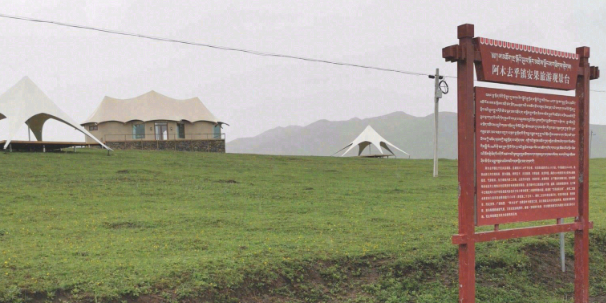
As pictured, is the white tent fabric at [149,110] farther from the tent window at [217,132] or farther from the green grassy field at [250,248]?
the green grassy field at [250,248]

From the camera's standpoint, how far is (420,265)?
8.10m

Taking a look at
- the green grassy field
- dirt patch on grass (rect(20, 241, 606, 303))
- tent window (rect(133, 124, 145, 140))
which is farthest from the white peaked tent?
dirt patch on grass (rect(20, 241, 606, 303))

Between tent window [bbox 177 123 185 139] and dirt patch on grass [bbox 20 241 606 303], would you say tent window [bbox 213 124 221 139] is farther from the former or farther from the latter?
dirt patch on grass [bbox 20 241 606 303]

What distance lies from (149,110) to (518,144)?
41.5 meters

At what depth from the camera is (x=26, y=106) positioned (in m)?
26.5

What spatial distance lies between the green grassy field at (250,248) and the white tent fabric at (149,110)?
28.0 meters

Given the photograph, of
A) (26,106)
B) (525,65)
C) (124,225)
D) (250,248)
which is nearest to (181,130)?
(26,106)

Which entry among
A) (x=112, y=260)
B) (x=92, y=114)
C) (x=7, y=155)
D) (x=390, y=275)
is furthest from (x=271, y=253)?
(x=92, y=114)

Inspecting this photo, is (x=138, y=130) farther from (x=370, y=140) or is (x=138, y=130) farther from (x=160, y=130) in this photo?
(x=370, y=140)

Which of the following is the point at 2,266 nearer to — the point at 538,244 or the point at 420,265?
the point at 420,265

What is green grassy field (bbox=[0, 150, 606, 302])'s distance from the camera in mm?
6793

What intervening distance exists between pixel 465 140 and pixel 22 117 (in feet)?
82.2

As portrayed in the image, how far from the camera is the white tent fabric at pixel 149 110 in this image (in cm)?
4438

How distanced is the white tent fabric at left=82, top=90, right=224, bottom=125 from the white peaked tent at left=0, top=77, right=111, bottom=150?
16.2 metres
